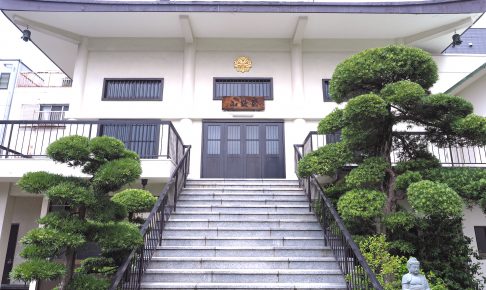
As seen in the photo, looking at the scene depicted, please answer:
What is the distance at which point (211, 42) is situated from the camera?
38.0 ft

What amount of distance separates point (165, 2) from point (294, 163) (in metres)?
5.85

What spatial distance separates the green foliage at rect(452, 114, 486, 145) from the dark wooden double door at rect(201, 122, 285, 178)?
208 inches

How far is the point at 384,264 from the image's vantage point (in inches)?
214

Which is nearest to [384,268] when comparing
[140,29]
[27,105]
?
[140,29]

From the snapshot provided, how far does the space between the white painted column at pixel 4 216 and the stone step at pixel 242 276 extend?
491cm

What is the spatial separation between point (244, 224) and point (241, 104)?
4720 mm

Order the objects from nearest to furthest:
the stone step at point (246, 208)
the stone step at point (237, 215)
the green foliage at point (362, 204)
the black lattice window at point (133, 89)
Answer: the green foliage at point (362, 204) < the stone step at point (237, 215) < the stone step at point (246, 208) < the black lattice window at point (133, 89)

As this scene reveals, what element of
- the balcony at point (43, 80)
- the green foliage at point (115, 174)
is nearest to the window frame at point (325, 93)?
the green foliage at point (115, 174)

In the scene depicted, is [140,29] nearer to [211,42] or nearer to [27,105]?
[211,42]

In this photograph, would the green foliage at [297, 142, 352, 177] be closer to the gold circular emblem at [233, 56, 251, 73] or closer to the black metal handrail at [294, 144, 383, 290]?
the black metal handrail at [294, 144, 383, 290]

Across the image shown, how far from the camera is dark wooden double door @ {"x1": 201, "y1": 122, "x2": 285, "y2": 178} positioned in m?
10.8

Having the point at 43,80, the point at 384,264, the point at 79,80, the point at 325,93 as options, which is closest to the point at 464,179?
the point at 384,264

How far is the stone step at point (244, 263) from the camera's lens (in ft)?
19.9

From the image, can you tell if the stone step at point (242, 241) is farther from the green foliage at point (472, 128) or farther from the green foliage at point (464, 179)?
the green foliage at point (472, 128)
